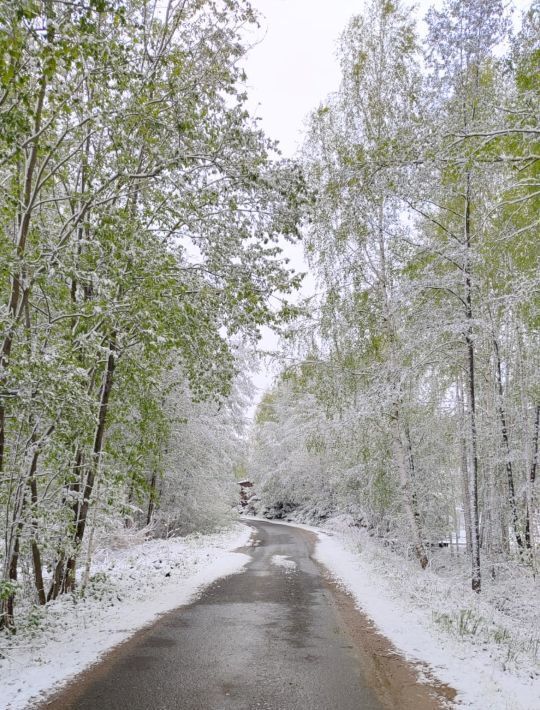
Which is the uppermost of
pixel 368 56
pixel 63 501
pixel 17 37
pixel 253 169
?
pixel 368 56

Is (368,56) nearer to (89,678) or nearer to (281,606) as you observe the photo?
(281,606)

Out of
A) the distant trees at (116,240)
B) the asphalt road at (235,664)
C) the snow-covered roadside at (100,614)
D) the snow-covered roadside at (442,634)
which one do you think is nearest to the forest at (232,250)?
the distant trees at (116,240)

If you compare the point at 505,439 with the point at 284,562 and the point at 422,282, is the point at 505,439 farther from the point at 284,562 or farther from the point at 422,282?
the point at 284,562

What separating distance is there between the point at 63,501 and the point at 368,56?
13821mm

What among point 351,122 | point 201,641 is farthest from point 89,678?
point 351,122

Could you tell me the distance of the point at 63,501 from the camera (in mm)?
6941

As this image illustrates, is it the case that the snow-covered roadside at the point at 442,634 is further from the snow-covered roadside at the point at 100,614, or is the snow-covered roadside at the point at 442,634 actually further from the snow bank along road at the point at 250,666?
the snow-covered roadside at the point at 100,614

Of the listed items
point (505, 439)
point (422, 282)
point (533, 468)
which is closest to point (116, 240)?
point (422, 282)

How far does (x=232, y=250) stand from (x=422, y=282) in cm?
496

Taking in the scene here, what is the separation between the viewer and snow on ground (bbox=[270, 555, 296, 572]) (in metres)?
13.2

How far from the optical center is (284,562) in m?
14.3

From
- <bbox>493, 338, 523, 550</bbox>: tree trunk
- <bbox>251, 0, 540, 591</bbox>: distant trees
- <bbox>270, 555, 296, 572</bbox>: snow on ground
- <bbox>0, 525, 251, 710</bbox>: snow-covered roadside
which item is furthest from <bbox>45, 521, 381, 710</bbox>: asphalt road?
<bbox>493, 338, 523, 550</bbox>: tree trunk

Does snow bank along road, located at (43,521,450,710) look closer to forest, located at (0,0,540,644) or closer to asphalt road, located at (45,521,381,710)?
asphalt road, located at (45,521,381,710)

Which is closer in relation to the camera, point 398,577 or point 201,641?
point 201,641
